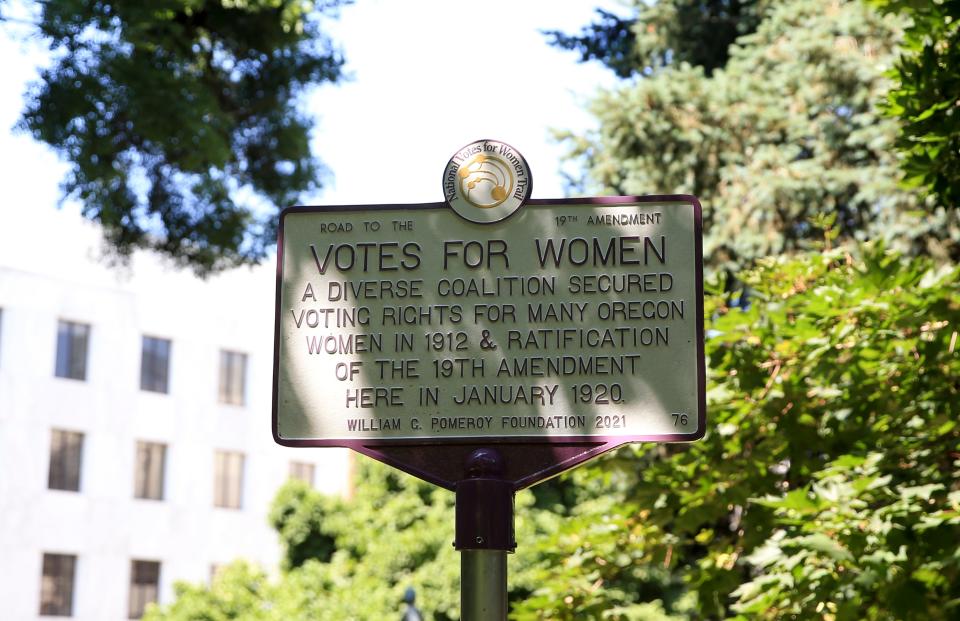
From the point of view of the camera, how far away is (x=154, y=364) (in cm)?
3988

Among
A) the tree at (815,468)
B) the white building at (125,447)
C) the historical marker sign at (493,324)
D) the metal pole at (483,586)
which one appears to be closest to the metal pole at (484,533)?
the metal pole at (483,586)

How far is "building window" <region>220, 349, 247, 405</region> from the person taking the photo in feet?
137

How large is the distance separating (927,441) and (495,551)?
361cm

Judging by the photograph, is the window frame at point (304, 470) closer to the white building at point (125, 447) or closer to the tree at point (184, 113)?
the white building at point (125, 447)

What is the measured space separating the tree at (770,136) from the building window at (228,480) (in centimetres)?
2669

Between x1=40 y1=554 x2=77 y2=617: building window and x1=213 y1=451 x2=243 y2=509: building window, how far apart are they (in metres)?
5.70

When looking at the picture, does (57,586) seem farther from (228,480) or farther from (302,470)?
(302,470)

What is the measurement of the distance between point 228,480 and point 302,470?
9.25ft

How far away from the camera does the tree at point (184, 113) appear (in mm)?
14688

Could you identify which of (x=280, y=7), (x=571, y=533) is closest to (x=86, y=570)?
(x=280, y=7)

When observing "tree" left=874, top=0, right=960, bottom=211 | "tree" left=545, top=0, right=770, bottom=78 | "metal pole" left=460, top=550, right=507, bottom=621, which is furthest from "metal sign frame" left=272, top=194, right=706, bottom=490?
"tree" left=545, top=0, right=770, bottom=78

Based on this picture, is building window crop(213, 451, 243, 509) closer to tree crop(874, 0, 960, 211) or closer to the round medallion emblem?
tree crop(874, 0, 960, 211)

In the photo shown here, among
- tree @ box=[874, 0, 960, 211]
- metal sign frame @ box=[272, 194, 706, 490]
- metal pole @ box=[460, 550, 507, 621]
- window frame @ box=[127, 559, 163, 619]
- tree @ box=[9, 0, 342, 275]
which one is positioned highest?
tree @ box=[9, 0, 342, 275]

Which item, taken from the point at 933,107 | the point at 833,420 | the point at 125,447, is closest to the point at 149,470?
the point at 125,447
